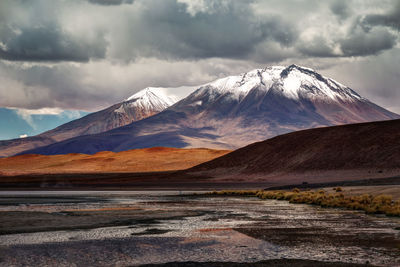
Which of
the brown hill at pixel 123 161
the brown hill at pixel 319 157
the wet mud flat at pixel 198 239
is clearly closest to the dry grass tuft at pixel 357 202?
the wet mud flat at pixel 198 239

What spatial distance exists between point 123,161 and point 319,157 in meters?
84.5

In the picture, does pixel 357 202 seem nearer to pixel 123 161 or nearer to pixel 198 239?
pixel 198 239

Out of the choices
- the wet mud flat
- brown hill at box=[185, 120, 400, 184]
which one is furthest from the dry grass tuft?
brown hill at box=[185, 120, 400, 184]

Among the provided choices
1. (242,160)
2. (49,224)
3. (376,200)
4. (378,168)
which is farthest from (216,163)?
(49,224)

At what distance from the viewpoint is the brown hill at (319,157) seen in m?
88.9

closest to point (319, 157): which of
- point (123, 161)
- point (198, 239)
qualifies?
point (198, 239)

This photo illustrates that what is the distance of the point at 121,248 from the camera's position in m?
18.2

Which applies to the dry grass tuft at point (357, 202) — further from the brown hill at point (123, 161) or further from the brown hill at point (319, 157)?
the brown hill at point (123, 161)

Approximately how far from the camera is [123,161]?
559 feet

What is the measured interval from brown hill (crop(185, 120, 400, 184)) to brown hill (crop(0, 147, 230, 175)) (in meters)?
36.5

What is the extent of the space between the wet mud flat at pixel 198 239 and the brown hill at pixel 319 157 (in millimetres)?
57055

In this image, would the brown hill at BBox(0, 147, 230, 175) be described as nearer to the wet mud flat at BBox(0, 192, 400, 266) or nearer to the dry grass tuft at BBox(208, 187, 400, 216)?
the dry grass tuft at BBox(208, 187, 400, 216)

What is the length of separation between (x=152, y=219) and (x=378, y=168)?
218 ft

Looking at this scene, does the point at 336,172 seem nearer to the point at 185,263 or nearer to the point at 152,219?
the point at 152,219
